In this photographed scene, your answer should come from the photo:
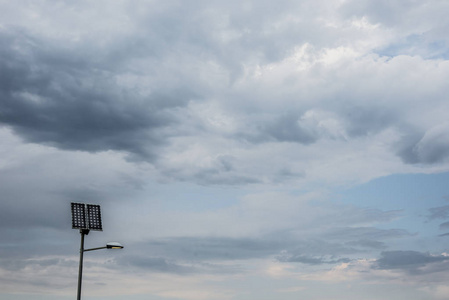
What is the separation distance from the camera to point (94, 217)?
120ft

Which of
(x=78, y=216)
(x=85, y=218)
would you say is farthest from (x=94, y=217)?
(x=78, y=216)

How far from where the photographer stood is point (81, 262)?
34875 mm

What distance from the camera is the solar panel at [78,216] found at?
3569 cm

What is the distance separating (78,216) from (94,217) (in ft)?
4.11

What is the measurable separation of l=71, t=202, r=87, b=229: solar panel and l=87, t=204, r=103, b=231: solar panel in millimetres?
394

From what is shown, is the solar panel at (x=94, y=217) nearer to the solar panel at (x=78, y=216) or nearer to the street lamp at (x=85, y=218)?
the street lamp at (x=85, y=218)

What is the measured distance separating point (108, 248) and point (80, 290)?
386 centimetres

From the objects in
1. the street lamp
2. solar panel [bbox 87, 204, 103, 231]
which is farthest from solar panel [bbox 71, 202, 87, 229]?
solar panel [bbox 87, 204, 103, 231]

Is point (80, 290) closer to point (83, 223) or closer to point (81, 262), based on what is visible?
point (81, 262)

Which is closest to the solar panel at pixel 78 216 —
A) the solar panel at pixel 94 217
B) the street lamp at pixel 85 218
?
the street lamp at pixel 85 218

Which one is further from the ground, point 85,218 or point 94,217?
point 94,217

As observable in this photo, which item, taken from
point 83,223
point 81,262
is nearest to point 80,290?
point 81,262

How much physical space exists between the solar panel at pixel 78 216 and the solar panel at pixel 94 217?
0.39 meters

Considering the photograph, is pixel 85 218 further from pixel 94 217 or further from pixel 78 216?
pixel 94 217
